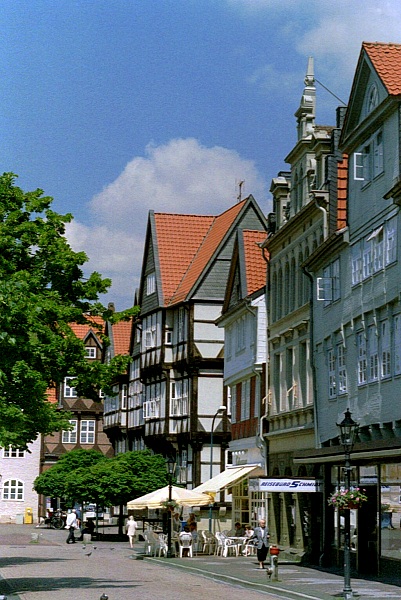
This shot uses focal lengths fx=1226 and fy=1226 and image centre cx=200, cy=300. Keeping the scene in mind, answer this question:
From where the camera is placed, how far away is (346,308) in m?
36.4

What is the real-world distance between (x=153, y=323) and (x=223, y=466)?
1064 cm

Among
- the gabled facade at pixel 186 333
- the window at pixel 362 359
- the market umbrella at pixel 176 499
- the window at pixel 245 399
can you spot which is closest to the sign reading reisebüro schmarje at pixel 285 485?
the window at pixel 362 359

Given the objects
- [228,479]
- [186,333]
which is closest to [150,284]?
[186,333]

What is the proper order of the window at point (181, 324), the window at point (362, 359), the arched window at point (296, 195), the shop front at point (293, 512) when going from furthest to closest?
the window at point (181, 324)
the arched window at point (296, 195)
the shop front at point (293, 512)
the window at point (362, 359)

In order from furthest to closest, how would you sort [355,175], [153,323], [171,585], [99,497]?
[153,323] < [99,497] < [355,175] < [171,585]

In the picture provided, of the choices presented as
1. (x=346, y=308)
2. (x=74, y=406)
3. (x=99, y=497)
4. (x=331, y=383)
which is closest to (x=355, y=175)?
(x=346, y=308)

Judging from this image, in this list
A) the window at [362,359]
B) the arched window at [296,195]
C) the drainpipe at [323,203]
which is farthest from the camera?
the arched window at [296,195]

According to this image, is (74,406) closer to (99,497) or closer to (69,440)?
(69,440)

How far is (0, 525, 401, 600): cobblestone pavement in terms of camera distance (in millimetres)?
25078

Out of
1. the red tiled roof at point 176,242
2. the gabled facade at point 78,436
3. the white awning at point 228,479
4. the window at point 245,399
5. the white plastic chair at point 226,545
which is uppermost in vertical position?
the red tiled roof at point 176,242

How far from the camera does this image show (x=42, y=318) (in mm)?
34938

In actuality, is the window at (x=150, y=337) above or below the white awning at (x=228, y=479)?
above

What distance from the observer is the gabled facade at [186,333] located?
66.0 meters

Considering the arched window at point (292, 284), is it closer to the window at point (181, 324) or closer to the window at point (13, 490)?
the window at point (181, 324)
